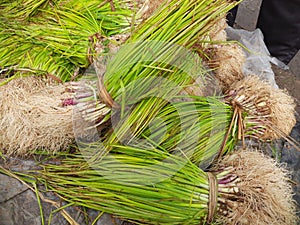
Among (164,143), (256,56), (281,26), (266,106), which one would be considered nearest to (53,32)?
(164,143)

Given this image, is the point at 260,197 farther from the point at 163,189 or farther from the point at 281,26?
the point at 281,26

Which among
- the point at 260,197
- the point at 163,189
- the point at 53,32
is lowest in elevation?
the point at 260,197

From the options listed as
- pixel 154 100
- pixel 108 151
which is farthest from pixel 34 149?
pixel 154 100

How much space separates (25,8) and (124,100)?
0.93 m

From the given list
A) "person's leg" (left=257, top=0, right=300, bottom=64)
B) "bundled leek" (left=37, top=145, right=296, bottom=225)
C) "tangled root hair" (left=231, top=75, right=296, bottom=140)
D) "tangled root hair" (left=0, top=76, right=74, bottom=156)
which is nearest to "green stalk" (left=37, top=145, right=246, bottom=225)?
"bundled leek" (left=37, top=145, right=296, bottom=225)

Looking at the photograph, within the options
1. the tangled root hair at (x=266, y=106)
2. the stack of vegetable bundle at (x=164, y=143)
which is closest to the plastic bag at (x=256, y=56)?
the tangled root hair at (x=266, y=106)

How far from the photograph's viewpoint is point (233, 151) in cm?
184

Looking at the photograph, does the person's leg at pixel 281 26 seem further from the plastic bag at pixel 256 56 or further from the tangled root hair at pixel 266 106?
the tangled root hair at pixel 266 106

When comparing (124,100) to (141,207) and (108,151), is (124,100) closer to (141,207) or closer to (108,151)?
(108,151)

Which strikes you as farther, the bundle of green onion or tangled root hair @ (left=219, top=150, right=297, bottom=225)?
the bundle of green onion

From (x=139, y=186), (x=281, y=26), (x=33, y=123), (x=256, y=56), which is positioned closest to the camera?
(x=139, y=186)

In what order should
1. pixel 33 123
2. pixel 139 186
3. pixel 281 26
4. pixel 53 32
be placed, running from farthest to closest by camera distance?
pixel 281 26 → pixel 53 32 → pixel 33 123 → pixel 139 186

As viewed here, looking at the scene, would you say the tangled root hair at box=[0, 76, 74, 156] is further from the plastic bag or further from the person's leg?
the person's leg

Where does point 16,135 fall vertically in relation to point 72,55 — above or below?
below
